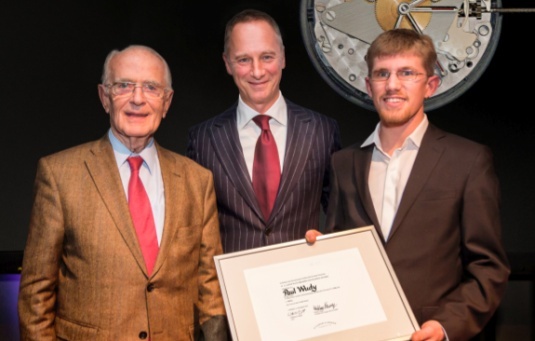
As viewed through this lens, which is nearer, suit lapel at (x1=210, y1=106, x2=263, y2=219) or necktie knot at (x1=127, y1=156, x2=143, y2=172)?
necktie knot at (x1=127, y1=156, x2=143, y2=172)

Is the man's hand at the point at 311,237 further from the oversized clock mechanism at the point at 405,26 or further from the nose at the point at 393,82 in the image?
the oversized clock mechanism at the point at 405,26

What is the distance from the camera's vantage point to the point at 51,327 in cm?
228

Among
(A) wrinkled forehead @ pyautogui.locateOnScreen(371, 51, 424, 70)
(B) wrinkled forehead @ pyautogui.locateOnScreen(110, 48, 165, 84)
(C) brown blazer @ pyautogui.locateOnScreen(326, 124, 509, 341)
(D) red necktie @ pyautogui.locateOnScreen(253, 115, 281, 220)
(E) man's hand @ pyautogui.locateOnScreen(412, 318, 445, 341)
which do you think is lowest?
(E) man's hand @ pyautogui.locateOnScreen(412, 318, 445, 341)

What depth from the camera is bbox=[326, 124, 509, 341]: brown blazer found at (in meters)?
2.25

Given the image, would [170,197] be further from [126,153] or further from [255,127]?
[255,127]

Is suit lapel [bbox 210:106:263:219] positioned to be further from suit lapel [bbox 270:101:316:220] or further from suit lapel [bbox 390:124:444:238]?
suit lapel [bbox 390:124:444:238]

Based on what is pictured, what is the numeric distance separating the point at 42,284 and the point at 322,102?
6.95ft

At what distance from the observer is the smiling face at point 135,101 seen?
2428 mm

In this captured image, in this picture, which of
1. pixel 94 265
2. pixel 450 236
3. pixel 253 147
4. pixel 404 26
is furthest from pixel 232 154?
pixel 404 26

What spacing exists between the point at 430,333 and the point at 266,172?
99 centimetres

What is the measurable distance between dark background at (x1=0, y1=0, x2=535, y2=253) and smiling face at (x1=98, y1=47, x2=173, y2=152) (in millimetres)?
1469

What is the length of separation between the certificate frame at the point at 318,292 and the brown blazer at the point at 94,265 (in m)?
0.23

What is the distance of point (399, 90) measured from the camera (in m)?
2.38
